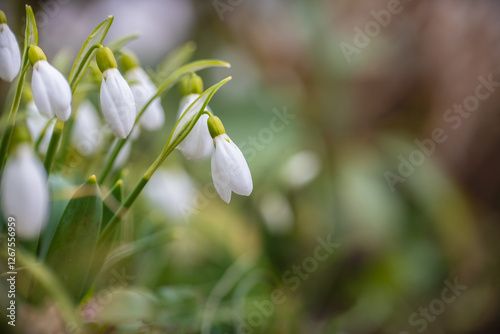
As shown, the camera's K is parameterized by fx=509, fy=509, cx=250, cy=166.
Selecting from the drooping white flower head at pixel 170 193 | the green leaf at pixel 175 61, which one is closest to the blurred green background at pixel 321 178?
the drooping white flower head at pixel 170 193

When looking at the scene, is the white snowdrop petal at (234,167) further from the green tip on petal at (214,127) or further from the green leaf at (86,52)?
the green leaf at (86,52)

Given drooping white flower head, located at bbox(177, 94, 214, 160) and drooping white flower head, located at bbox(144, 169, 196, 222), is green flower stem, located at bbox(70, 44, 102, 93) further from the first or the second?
drooping white flower head, located at bbox(144, 169, 196, 222)

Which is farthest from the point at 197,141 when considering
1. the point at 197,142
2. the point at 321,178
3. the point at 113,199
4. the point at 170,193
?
the point at 321,178

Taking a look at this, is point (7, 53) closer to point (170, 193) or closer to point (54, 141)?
point (54, 141)

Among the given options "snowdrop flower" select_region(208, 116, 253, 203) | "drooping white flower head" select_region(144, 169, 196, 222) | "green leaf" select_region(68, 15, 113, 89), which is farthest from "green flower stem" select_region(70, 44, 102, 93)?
"drooping white flower head" select_region(144, 169, 196, 222)

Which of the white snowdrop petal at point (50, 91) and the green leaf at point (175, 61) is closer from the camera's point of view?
the white snowdrop petal at point (50, 91)

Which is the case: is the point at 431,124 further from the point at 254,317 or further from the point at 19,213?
the point at 19,213
